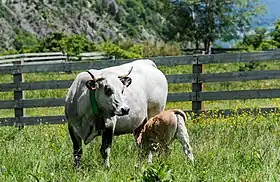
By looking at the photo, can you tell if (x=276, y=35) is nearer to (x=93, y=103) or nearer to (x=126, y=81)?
(x=126, y=81)

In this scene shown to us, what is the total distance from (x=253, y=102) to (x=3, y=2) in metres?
63.7

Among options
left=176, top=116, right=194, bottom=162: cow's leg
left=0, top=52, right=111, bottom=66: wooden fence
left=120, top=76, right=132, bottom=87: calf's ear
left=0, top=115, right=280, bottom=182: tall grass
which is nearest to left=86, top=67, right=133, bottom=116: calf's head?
left=120, top=76, right=132, bottom=87: calf's ear

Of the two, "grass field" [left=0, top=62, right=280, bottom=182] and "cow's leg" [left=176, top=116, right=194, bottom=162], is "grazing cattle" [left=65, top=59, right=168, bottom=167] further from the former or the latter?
"cow's leg" [left=176, top=116, right=194, bottom=162]

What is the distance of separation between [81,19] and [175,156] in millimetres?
78592

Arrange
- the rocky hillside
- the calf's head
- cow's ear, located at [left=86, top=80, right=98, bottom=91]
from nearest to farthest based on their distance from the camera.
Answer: the calf's head < cow's ear, located at [left=86, top=80, right=98, bottom=91] < the rocky hillside

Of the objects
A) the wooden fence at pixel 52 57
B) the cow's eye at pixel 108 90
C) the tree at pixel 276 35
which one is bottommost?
the wooden fence at pixel 52 57

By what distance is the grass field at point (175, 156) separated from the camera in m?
5.59

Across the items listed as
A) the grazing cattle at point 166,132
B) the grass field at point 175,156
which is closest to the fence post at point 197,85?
the grass field at point 175,156

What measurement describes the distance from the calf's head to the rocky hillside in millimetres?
54982

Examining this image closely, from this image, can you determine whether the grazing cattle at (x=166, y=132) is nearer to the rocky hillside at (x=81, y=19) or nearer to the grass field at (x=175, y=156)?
the grass field at (x=175, y=156)

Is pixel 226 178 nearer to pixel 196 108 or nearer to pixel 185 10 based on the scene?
pixel 196 108

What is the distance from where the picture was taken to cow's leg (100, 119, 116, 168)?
6.93 metres

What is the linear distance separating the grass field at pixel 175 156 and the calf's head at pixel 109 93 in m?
0.62

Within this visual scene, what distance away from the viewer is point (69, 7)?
85.5m
